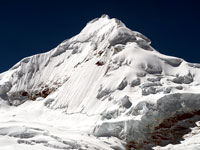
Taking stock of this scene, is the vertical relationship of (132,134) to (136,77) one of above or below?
below

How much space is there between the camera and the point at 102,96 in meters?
27.2

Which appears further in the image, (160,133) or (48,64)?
(48,64)

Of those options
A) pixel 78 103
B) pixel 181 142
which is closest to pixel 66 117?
pixel 78 103

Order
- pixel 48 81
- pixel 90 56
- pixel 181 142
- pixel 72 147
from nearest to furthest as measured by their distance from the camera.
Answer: pixel 72 147, pixel 181 142, pixel 90 56, pixel 48 81

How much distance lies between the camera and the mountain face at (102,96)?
19688mm

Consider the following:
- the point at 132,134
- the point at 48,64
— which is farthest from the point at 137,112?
the point at 48,64

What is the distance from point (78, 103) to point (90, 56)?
798 centimetres

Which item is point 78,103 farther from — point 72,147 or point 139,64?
point 72,147

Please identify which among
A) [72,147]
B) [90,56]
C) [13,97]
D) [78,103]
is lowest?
[72,147]

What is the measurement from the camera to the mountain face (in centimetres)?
1969

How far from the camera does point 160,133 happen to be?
21.0 meters

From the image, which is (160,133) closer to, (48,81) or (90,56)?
(90,56)

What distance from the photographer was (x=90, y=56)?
35.2m

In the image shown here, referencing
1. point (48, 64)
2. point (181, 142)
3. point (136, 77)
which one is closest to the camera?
point (181, 142)
